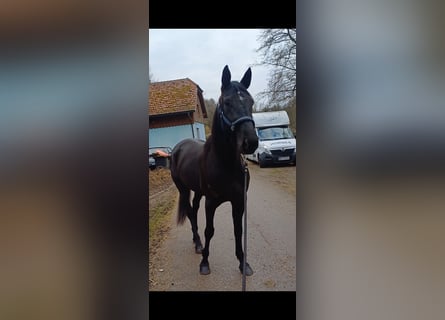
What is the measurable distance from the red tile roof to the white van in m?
0.43

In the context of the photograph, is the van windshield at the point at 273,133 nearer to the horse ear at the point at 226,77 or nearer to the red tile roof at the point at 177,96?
the horse ear at the point at 226,77

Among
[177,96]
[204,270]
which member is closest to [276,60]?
[177,96]

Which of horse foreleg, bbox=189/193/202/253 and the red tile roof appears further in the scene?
horse foreleg, bbox=189/193/202/253

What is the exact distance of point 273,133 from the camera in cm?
175

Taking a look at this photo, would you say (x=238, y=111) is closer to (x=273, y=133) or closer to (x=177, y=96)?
(x=273, y=133)

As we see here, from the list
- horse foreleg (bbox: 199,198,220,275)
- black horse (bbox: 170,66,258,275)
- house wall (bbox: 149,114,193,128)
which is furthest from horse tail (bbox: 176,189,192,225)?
house wall (bbox: 149,114,193,128)

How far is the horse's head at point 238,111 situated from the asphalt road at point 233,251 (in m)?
0.18

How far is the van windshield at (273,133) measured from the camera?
1626mm

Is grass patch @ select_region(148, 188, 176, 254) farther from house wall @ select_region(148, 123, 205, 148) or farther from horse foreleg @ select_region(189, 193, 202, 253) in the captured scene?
house wall @ select_region(148, 123, 205, 148)

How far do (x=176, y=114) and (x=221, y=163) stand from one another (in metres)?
0.46

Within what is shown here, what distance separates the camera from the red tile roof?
5.88ft
